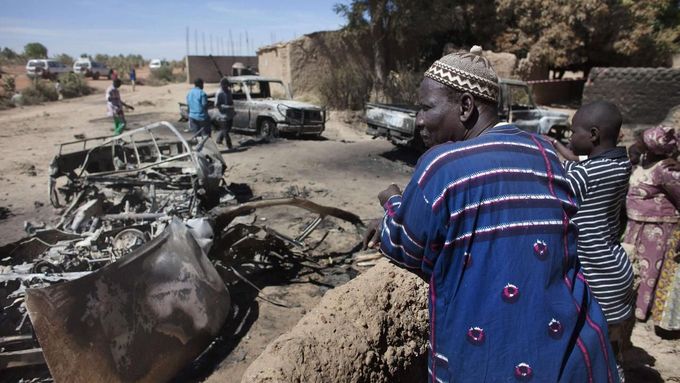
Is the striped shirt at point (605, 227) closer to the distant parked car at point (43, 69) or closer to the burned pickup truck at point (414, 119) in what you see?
the burned pickup truck at point (414, 119)

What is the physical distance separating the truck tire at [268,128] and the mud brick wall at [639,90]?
29.6ft

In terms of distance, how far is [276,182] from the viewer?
30.6ft

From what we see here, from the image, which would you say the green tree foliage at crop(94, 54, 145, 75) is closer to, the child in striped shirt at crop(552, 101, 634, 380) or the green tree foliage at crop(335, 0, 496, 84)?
the green tree foliage at crop(335, 0, 496, 84)

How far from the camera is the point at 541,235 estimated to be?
49.4 inches

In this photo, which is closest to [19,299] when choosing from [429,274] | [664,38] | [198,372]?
[198,372]

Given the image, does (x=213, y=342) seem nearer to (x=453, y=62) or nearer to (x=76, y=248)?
(x=76, y=248)

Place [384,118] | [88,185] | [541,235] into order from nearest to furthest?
[541,235], [88,185], [384,118]

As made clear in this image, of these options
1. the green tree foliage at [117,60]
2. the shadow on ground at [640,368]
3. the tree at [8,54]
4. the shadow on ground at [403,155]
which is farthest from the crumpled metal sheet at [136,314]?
the tree at [8,54]

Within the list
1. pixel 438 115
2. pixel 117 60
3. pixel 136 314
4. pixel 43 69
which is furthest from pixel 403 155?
pixel 117 60

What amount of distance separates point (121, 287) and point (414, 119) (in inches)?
296

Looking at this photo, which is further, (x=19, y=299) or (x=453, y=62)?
(x=19, y=299)

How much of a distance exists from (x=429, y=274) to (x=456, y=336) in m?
0.19

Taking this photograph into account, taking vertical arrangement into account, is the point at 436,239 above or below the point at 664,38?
below

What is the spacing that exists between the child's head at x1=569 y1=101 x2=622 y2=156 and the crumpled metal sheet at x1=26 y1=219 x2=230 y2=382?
115 inches
